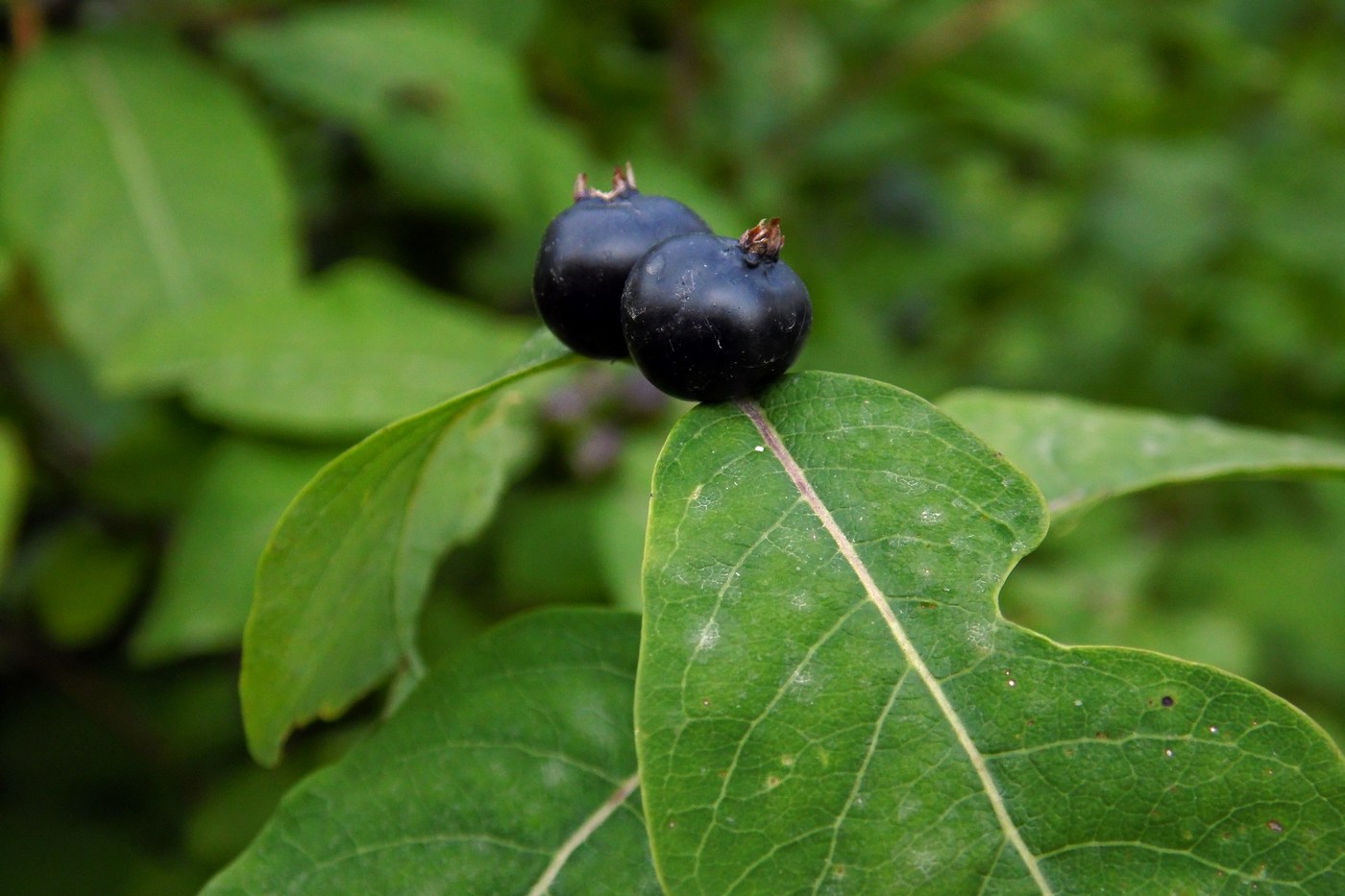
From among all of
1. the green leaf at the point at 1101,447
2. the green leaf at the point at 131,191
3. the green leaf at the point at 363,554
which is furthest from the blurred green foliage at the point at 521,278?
the green leaf at the point at 1101,447

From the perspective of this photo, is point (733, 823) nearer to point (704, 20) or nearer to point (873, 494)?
point (873, 494)

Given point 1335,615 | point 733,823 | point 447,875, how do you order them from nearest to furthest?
point 733,823 < point 447,875 < point 1335,615

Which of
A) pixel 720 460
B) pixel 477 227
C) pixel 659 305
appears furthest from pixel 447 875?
pixel 477 227

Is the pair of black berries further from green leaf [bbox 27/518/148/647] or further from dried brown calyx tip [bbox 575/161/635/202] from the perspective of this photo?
green leaf [bbox 27/518/148/647]

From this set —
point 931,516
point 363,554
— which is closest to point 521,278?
point 363,554

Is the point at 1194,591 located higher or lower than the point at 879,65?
lower
